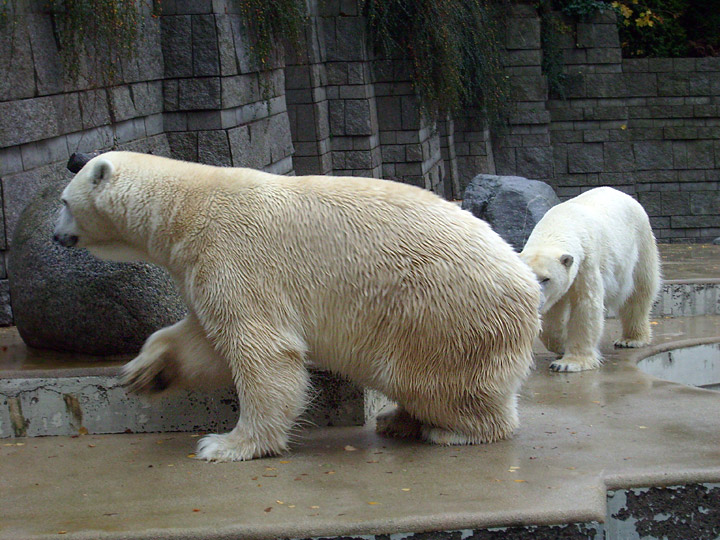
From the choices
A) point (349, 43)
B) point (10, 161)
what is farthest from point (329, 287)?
point (349, 43)

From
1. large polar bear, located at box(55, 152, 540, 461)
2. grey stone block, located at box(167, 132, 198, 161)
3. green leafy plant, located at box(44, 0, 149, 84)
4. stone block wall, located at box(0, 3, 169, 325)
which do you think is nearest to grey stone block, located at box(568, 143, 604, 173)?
grey stone block, located at box(167, 132, 198, 161)

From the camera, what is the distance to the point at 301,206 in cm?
346

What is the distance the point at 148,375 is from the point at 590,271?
8.55ft

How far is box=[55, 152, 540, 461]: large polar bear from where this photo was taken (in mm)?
3359

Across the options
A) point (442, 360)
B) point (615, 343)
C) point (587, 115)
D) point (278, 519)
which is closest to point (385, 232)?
point (442, 360)

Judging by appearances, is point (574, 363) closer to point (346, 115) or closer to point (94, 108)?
point (94, 108)

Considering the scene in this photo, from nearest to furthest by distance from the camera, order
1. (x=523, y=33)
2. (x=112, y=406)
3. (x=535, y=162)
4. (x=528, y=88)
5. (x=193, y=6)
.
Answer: (x=112, y=406) < (x=193, y=6) < (x=523, y=33) < (x=528, y=88) < (x=535, y=162)

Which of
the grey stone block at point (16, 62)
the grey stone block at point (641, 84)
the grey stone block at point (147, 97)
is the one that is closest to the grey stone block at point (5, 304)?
the grey stone block at point (16, 62)

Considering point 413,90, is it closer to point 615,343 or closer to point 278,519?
point 615,343

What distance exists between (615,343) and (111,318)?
10.5 ft

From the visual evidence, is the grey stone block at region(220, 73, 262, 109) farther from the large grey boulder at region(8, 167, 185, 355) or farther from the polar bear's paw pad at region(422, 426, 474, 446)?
the polar bear's paw pad at region(422, 426, 474, 446)

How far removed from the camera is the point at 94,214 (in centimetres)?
355

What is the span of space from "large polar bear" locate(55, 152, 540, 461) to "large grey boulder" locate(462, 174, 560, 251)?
5.02 m

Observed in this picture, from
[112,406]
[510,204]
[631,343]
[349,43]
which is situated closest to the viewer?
[112,406]
